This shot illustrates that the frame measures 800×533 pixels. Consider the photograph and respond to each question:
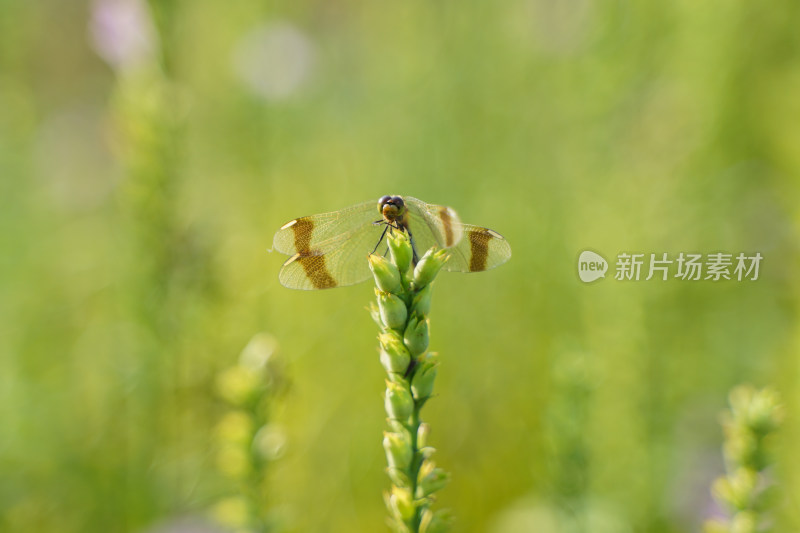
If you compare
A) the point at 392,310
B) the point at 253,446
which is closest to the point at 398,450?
the point at 392,310

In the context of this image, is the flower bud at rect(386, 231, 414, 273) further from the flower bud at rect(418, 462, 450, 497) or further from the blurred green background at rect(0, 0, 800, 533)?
the blurred green background at rect(0, 0, 800, 533)

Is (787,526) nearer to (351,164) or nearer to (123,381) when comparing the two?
(123,381)

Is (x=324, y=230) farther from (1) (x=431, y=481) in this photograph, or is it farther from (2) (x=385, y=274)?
(1) (x=431, y=481)

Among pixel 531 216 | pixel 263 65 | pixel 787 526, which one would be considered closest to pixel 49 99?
pixel 263 65
